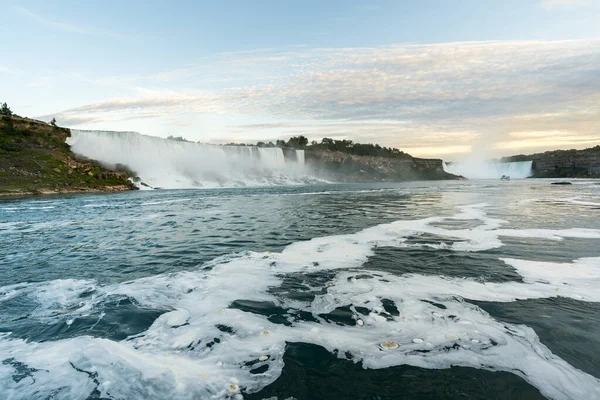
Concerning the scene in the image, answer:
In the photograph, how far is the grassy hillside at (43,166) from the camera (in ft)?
181

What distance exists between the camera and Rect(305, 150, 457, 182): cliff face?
142375 mm

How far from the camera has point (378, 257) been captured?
10.2m

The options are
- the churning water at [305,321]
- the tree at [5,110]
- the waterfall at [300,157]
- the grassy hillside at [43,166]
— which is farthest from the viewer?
the waterfall at [300,157]

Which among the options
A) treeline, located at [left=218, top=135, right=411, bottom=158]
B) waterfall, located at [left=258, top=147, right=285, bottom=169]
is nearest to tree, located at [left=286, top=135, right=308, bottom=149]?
treeline, located at [left=218, top=135, right=411, bottom=158]

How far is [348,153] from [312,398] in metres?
164

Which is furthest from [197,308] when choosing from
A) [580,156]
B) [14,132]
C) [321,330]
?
[580,156]

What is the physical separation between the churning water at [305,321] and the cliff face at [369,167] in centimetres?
12748

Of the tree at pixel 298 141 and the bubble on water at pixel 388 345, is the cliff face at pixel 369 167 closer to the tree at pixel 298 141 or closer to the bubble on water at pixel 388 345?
the tree at pixel 298 141

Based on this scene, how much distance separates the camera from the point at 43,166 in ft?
202

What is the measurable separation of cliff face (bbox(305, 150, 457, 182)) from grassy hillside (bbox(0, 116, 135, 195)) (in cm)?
8547

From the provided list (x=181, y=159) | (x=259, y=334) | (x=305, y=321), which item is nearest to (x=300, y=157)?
(x=181, y=159)

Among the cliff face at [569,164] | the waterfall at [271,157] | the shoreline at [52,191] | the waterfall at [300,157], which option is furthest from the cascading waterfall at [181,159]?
the cliff face at [569,164]

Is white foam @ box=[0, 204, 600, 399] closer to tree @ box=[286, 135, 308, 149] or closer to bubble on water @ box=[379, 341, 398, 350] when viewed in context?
bubble on water @ box=[379, 341, 398, 350]

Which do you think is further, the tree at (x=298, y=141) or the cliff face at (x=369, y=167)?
the tree at (x=298, y=141)
